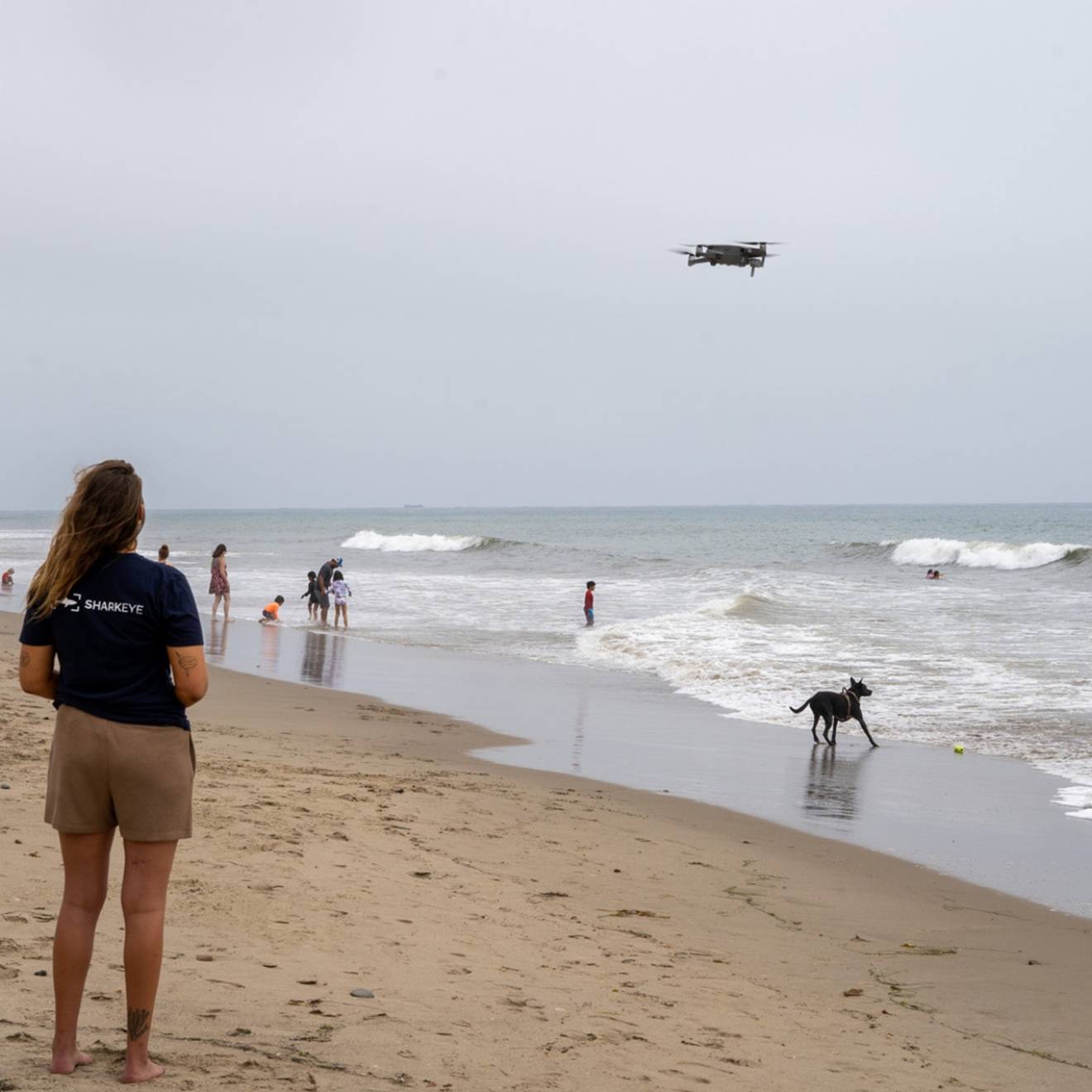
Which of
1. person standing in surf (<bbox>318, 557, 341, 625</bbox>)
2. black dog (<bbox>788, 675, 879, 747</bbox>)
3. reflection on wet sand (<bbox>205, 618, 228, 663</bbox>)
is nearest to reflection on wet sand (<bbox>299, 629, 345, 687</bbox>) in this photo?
person standing in surf (<bbox>318, 557, 341, 625</bbox>)

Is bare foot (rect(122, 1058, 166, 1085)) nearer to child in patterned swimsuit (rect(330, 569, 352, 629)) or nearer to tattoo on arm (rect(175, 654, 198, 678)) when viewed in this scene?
tattoo on arm (rect(175, 654, 198, 678))

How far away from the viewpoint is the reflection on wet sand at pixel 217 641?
1817cm

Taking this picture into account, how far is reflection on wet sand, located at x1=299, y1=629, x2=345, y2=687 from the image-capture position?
1587cm

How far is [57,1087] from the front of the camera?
3.13m

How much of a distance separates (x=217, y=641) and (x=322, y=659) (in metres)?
2.89

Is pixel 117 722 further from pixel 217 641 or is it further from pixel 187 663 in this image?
pixel 217 641

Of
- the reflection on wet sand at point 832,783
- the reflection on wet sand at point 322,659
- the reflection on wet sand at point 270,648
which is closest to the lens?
the reflection on wet sand at point 832,783

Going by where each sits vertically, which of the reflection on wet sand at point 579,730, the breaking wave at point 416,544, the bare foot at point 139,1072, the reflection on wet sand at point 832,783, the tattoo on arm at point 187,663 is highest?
the tattoo on arm at point 187,663

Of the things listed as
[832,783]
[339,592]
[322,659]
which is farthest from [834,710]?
[339,592]

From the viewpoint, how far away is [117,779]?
321 centimetres

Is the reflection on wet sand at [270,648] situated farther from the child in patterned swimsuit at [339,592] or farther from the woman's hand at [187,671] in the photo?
the woman's hand at [187,671]

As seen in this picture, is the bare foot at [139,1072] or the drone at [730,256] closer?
the bare foot at [139,1072]

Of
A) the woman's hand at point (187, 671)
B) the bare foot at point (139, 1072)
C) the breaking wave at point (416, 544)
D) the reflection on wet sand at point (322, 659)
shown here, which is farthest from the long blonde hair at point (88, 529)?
the breaking wave at point (416, 544)

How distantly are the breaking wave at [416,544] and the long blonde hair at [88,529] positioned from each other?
58.0 meters
